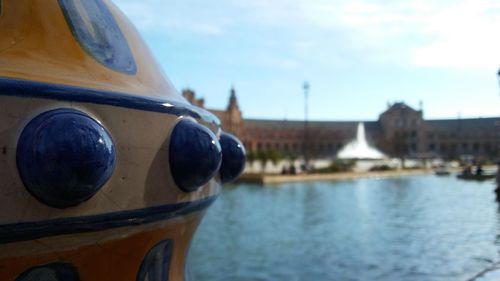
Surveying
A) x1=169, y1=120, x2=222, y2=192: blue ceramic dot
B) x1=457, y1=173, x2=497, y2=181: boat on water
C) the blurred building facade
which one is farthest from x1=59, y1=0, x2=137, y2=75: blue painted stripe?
the blurred building facade

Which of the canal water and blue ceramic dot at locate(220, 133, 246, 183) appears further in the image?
the canal water

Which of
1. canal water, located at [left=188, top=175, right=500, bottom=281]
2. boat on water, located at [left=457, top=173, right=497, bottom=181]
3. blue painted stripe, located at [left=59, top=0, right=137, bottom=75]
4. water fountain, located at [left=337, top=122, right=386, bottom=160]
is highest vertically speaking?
blue painted stripe, located at [left=59, top=0, right=137, bottom=75]

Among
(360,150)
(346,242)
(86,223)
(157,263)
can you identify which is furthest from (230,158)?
(360,150)

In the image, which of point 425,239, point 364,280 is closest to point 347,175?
point 425,239

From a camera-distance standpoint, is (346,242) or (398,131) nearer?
(346,242)

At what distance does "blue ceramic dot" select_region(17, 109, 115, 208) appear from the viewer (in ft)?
5.79

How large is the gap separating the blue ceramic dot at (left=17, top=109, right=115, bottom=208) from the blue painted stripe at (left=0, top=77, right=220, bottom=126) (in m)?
0.08

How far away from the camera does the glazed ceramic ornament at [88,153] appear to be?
5.92 ft

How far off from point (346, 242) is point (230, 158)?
8.99 meters

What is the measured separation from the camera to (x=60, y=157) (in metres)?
1.76

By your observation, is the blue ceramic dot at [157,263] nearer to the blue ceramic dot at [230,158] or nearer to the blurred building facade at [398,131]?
the blue ceramic dot at [230,158]

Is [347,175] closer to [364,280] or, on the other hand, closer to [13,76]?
[364,280]

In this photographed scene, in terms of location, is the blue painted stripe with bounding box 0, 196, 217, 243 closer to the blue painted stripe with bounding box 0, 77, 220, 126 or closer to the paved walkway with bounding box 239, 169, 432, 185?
the blue painted stripe with bounding box 0, 77, 220, 126

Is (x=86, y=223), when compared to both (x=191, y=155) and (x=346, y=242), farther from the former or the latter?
(x=346, y=242)
